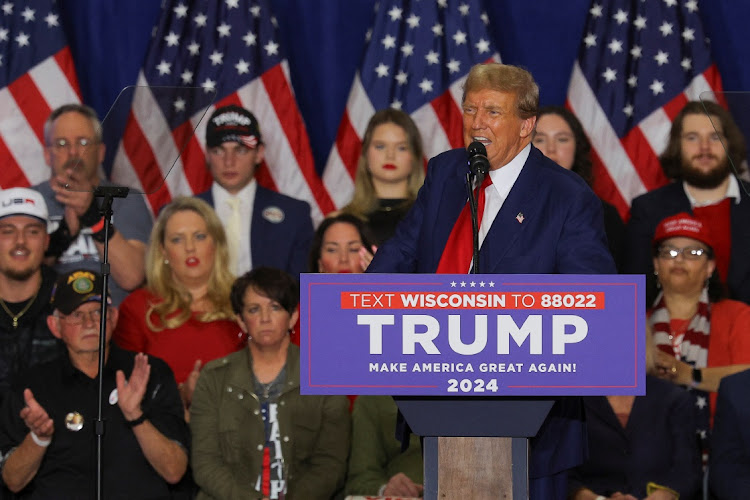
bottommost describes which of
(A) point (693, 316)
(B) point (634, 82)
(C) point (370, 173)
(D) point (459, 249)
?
(D) point (459, 249)

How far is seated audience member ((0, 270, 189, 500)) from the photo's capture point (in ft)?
15.7

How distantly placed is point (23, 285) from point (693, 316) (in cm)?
292

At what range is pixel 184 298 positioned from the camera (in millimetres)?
5488

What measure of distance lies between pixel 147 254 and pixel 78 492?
1.19 metres

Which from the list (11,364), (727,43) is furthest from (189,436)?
(727,43)

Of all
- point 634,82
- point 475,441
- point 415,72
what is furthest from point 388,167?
point 475,441

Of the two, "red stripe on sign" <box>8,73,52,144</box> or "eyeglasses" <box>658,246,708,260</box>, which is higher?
"red stripe on sign" <box>8,73,52,144</box>

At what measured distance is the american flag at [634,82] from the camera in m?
6.04

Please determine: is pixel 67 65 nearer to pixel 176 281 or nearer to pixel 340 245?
pixel 176 281

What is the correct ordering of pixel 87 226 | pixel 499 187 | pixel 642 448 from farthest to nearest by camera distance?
1. pixel 87 226
2. pixel 642 448
3. pixel 499 187

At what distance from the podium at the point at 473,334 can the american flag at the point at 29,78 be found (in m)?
3.84

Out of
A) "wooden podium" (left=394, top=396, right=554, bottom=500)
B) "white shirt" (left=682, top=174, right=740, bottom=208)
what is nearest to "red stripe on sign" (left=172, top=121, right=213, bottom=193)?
"white shirt" (left=682, top=174, right=740, bottom=208)

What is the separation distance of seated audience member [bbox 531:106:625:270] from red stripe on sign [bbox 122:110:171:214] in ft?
5.90

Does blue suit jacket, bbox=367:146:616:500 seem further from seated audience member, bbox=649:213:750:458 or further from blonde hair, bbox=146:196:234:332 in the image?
blonde hair, bbox=146:196:234:332
